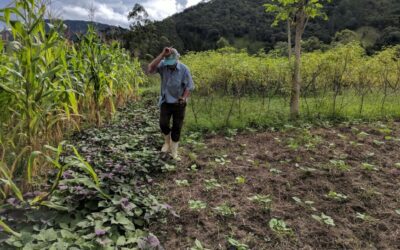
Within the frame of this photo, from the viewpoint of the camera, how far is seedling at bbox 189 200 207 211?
2.77 m

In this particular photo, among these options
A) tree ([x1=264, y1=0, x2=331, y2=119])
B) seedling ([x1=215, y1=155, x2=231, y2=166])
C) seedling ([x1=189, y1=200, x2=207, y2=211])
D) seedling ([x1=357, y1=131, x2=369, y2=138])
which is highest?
tree ([x1=264, y1=0, x2=331, y2=119])

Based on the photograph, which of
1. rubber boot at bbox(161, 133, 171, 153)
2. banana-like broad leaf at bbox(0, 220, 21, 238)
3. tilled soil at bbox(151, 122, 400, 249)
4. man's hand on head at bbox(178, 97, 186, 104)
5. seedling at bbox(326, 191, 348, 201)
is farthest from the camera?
rubber boot at bbox(161, 133, 171, 153)

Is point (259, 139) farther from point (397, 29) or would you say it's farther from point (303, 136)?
point (397, 29)

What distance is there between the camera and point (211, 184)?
328cm

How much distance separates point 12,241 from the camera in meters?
1.89

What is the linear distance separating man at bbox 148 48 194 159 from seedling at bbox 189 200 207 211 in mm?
1170

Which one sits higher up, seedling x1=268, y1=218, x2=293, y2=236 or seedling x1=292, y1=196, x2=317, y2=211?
seedling x1=292, y1=196, x2=317, y2=211

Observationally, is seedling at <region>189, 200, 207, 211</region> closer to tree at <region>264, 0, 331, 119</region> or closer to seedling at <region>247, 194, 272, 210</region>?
seedling at <region>247, 194, 272, 210</region>

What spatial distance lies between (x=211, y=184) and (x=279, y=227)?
3.09 feet

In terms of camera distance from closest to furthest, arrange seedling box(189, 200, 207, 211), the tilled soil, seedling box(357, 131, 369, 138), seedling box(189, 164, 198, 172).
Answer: the tilled soil < seedling box(189, 200, 207, 211) < seedling box(189, 164, 198, 172) < seedling box(357, 131, 369, 138)

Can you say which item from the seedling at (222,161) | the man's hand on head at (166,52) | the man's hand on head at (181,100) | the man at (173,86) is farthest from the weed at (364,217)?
the man's hand on head at (166,52)

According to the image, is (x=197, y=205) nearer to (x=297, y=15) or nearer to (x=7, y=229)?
(x=7, y=229)

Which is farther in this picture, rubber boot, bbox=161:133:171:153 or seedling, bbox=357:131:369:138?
seedling, bbox=357:131:369:138

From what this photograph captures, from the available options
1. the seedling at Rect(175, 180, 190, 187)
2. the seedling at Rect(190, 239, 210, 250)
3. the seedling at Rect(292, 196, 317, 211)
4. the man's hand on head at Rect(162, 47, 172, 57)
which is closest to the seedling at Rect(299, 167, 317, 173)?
the seedling at Rect(292, 196, 317, 211)
